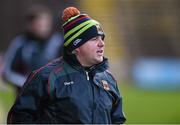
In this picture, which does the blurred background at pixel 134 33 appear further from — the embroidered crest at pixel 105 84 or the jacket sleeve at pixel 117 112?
the embroidered crest at pixel 105 84

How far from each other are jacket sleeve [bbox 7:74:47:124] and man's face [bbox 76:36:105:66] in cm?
38

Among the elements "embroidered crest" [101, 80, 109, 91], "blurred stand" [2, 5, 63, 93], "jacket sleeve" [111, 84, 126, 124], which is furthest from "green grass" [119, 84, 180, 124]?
"embroidered crest" [101, 80, 109, 91]

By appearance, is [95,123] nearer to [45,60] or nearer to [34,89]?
[34,89]

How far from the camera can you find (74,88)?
6281 millimetres

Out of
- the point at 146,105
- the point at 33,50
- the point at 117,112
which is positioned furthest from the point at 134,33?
the point at 117,112

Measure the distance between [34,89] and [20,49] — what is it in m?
4.00

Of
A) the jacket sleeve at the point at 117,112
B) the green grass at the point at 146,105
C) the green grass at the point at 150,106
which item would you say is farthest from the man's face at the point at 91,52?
the green grass at the point at 150,106

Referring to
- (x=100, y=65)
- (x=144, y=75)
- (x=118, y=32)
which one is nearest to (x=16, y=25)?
(x=118, y=32)

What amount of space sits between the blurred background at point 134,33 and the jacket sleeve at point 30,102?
1351cm

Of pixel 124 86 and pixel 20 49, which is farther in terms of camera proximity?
pixel 124 86

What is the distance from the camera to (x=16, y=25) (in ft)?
77.0

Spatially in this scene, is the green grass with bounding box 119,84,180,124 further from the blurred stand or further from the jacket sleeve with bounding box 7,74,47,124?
the jacket sleeve with bounding box 7,74,47,124

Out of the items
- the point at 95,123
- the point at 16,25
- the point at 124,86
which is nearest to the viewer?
the point at 95,123

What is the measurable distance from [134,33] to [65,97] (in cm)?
1791
